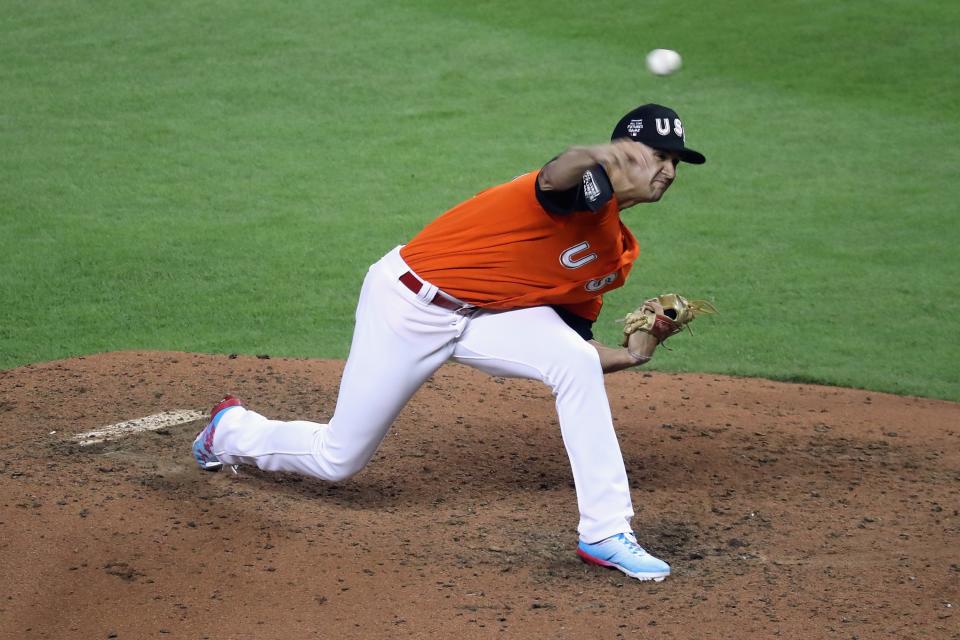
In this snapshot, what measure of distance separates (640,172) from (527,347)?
693 millimetres

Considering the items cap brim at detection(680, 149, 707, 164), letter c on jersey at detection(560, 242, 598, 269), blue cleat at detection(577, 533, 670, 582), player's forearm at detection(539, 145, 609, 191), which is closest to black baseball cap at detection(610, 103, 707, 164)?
cap brim at detection(680, 149, 707, 164)

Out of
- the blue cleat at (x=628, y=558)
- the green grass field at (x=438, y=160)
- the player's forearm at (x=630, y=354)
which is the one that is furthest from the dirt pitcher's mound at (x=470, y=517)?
the green grass field at (x=438, y=160)

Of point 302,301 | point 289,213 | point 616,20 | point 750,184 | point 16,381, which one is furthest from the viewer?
point 616,20

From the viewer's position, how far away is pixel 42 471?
4754mm

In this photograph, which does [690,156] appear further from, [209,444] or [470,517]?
[209,444]

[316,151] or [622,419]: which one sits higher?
[316,151]

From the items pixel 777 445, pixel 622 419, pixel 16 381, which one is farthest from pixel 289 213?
pixel 777 445

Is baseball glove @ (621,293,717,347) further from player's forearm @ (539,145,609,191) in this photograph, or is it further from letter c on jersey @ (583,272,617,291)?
player's forearm @ (539,145,609,191)

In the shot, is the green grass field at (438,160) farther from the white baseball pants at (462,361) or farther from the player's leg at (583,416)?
the player's leg at (583,416)

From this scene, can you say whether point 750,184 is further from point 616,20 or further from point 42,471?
point 42,471

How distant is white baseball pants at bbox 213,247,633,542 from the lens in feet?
13.3

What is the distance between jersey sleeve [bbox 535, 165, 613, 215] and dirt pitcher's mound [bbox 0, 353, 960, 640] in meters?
1.22

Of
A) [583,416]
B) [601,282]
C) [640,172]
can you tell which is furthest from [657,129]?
[583,416]

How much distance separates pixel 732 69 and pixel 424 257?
823 cm
